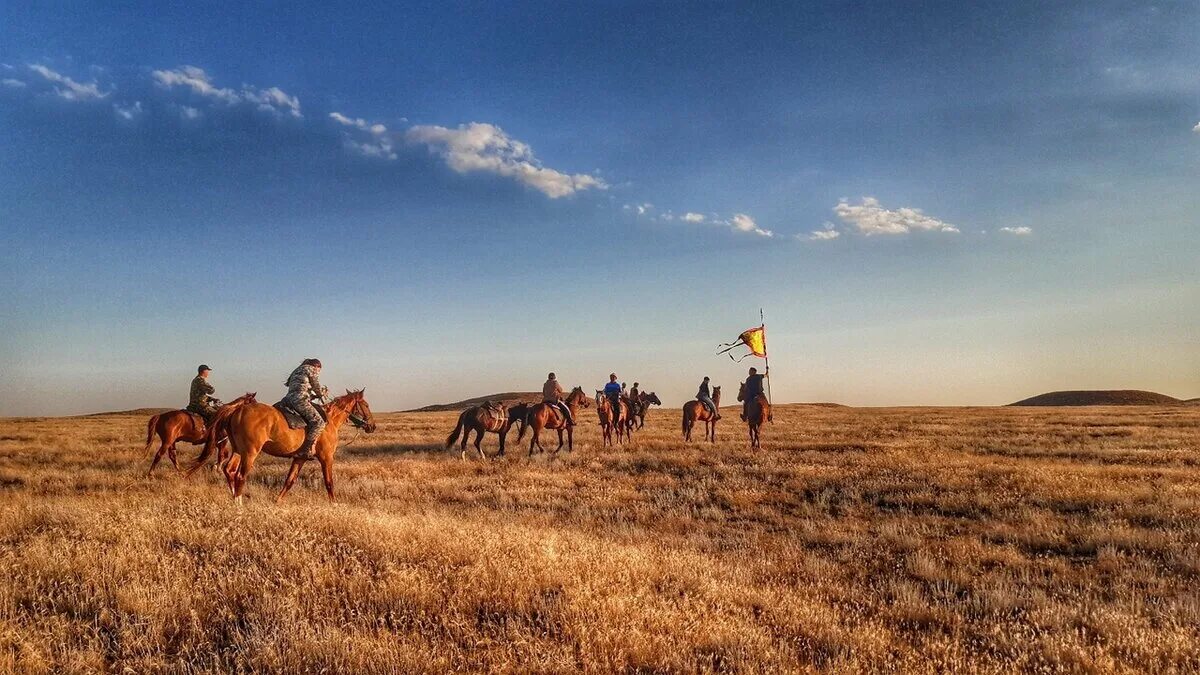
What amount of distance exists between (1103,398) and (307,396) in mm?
91262

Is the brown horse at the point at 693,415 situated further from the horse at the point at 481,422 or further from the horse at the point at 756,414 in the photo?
the horse at the point at 481,422

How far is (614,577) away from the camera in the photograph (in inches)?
297

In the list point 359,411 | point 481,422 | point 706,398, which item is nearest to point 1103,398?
point 706,398

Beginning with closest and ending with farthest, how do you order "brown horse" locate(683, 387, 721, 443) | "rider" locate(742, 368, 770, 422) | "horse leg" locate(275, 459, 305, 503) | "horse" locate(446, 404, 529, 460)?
1. "horse leg" locate(275, 459, 305, 503)
2. "horse" locate(446, 404, 529, 460)
3. "rider" locate(742, 368, 770, 422)
4. "brown horse" locate(683, 387, 721, 443)

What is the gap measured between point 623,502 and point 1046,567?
24.7ft

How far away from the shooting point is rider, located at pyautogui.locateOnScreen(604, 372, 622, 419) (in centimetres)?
2592

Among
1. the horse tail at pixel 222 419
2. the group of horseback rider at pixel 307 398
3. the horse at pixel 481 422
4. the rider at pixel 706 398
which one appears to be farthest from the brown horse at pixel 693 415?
the horse tail at pixel 222 419

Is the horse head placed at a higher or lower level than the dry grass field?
higher

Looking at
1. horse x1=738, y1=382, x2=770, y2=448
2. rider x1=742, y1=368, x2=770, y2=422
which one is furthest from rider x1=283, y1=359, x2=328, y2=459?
rider x1=742, y1=368, x2=770, y2=422

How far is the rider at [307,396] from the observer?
12.8m

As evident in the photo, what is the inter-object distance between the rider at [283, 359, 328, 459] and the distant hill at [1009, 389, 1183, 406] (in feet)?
267

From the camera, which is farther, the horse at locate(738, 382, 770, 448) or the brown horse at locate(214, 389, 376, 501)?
the horse at locate(738, 382, 770, 448)

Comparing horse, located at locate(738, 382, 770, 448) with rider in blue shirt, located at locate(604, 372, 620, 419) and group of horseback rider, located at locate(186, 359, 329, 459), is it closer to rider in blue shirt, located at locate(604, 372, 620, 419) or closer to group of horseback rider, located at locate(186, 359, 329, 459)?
rider in blue shirt, located at locate(604, 372, 620, 419)

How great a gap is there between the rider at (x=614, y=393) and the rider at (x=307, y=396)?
14127 mm
